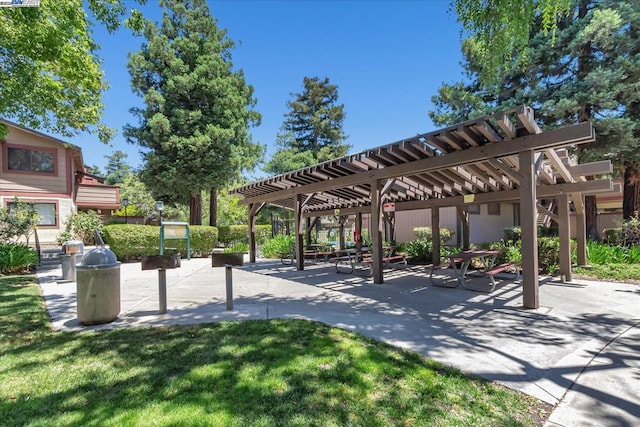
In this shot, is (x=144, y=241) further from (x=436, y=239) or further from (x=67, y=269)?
(x=436, y=239)

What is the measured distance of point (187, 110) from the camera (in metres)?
16.7

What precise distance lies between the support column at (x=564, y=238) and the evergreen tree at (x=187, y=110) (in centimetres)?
1416

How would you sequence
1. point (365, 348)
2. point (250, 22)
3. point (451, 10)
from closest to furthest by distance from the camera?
1. point (365, 348)
2. point (451, 10)
3. point (250, 22)

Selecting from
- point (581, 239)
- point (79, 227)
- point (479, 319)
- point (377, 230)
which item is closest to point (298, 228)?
point (377, 230)

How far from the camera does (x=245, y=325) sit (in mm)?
4543

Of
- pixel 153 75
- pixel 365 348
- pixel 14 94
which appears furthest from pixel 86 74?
pixel 365 348

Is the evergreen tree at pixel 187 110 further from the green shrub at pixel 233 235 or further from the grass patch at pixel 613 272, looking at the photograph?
the grass patch at pixel 613 272

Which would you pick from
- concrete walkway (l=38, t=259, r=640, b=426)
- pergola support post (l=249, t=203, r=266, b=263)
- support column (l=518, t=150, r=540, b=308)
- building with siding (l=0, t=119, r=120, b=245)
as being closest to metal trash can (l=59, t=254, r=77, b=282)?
concrete walkway (l=38, t=259, r=640, b=426)

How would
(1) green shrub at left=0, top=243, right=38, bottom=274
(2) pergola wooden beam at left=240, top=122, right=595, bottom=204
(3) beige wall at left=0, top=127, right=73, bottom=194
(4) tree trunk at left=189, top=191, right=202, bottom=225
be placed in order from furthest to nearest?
(4) tree trunk at left=189, top=191, right=202, bottom=225 → (3) beige wall at left=0, top=127, right=73, bottom=194 → (1) green shrub at left=0, top=243, right=38, bottom=274 → (2) pergola wooden beam at left=240, top=122, right=595, bottom=204

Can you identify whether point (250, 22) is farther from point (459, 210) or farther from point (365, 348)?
point (365, 348)

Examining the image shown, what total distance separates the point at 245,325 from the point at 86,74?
29.4 ft

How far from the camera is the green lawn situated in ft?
7.87

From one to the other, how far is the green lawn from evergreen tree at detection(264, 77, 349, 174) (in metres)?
21.2

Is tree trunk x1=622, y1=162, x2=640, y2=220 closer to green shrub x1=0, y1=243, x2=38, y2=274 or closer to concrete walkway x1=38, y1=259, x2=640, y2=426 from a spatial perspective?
concrete walkway x1=38, y1=259, x2=640, y2=426
